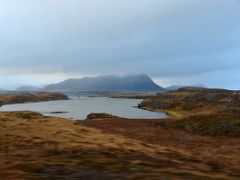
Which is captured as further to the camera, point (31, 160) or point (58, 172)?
point (31, 160)

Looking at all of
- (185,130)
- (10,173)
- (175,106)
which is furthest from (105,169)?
(175,106)

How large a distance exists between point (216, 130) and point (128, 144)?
22.9 meters

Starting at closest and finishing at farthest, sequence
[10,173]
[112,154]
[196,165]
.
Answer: [10,173]
[196,165]
[112,154]

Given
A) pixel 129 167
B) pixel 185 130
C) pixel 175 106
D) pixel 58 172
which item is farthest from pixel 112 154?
pixel 175 106

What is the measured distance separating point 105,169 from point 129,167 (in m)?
1.05

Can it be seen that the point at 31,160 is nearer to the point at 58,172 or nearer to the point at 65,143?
the point at 58,172

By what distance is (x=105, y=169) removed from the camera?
50.0ft

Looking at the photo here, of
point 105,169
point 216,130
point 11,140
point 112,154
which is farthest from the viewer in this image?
point 216,130

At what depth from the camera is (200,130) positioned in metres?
47.1

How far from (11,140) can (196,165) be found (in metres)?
13.6

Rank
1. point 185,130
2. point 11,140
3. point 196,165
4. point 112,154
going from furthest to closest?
point 185,130 < point 11,140 < point 112,154 < point 196,165

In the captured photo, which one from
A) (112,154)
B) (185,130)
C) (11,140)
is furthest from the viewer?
(185,130)

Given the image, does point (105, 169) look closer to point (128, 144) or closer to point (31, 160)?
point (31, 160)

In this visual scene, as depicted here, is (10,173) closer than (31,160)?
Yes
